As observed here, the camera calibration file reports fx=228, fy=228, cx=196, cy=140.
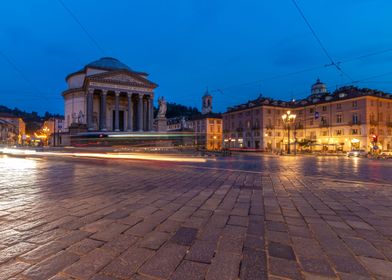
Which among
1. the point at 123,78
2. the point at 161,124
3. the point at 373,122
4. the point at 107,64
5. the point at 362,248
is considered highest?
the point at 107,64

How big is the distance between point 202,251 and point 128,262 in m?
0.74

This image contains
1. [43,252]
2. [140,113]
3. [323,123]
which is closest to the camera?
[43,252]

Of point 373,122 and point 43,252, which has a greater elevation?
point 373,122

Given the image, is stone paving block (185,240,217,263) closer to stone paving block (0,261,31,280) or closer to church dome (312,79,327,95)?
stone paving block (0,261,31,280)

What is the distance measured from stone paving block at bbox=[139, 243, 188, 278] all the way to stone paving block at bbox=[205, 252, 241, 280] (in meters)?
0.33

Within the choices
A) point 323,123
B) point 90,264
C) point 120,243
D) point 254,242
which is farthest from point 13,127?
point 254,242

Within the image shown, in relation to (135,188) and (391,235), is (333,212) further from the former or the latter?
(135,188)

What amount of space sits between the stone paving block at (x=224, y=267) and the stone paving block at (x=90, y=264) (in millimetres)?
983

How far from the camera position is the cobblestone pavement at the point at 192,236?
80.0 inches

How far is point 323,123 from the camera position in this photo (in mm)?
51000

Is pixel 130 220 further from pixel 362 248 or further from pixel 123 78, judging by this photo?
pixel 123 78

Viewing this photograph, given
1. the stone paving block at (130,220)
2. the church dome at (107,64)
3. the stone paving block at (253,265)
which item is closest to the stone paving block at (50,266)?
the stone paving block at (130,220)

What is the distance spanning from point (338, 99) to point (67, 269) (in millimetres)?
55847

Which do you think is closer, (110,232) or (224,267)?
A: (224,267)
